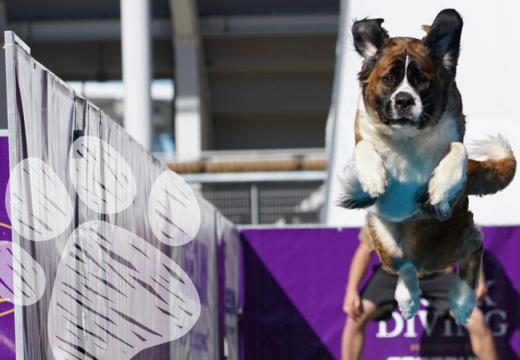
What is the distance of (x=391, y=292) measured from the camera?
993cm

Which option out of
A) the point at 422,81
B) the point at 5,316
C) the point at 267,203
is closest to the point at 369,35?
the point at 422,81

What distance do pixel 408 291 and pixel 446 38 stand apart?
71.4 inches

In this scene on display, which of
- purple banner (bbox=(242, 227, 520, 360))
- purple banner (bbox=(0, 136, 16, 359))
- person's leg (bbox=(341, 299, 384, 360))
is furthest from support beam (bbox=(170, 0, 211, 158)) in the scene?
purple banner (bbox=(0, 136, 16, 359))

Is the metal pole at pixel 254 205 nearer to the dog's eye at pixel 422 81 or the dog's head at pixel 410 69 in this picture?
the dog's head at pixel 410 69

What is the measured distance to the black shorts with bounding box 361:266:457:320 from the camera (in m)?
9.88

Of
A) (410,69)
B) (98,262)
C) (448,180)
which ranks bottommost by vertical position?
(98,262)

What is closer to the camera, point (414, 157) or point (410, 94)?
point (410, 94)

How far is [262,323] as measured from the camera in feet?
34.6

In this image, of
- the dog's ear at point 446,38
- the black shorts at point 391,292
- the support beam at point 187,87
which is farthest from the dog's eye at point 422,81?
the support beam at point 187,87

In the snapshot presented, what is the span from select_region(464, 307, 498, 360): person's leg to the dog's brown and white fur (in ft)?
15.3

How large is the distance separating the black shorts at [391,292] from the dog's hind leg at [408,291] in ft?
15.1

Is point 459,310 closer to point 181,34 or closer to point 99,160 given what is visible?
point 99,160

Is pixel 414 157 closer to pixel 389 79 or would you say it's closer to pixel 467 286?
pixel 389 79

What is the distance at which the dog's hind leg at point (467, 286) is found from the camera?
5203mm
